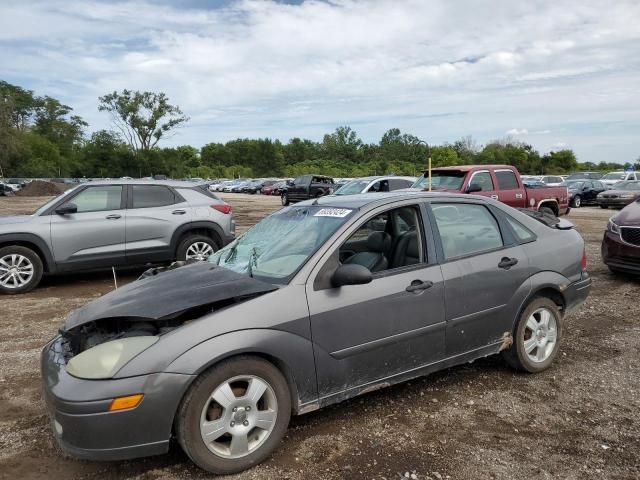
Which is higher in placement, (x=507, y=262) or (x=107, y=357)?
(x=507, y=262)

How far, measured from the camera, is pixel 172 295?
314cm

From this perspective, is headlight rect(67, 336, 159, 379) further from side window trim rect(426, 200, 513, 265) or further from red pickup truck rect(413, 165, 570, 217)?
red pickup truck rect(413, 165, 570, 217)

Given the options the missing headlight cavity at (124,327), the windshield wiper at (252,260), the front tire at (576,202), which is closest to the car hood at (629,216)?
the windshield wiper at (252,260)

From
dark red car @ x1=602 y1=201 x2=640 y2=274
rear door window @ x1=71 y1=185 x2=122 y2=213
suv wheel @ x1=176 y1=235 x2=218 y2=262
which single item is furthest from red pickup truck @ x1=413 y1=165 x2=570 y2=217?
rear door window @ x1=71 y1=185 x2=122 y2=213

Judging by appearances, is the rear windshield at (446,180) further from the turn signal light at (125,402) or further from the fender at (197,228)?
the turn signal light at (125,402)

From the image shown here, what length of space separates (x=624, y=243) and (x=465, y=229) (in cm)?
454

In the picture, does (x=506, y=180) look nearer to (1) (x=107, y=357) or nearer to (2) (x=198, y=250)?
(2) (x=198, y=250)

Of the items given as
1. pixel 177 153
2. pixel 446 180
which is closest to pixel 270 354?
pixel 446 180

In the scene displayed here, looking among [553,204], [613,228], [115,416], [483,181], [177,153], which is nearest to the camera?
[115,416]

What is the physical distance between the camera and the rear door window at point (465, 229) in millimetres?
3904

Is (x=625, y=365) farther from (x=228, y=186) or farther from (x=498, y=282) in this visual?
(x=228, y=186)

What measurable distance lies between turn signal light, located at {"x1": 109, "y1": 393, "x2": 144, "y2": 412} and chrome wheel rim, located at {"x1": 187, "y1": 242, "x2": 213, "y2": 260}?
5970 mm

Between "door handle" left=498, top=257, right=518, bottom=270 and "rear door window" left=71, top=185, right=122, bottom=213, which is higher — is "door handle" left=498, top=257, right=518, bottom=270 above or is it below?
below

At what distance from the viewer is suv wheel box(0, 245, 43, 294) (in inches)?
289
